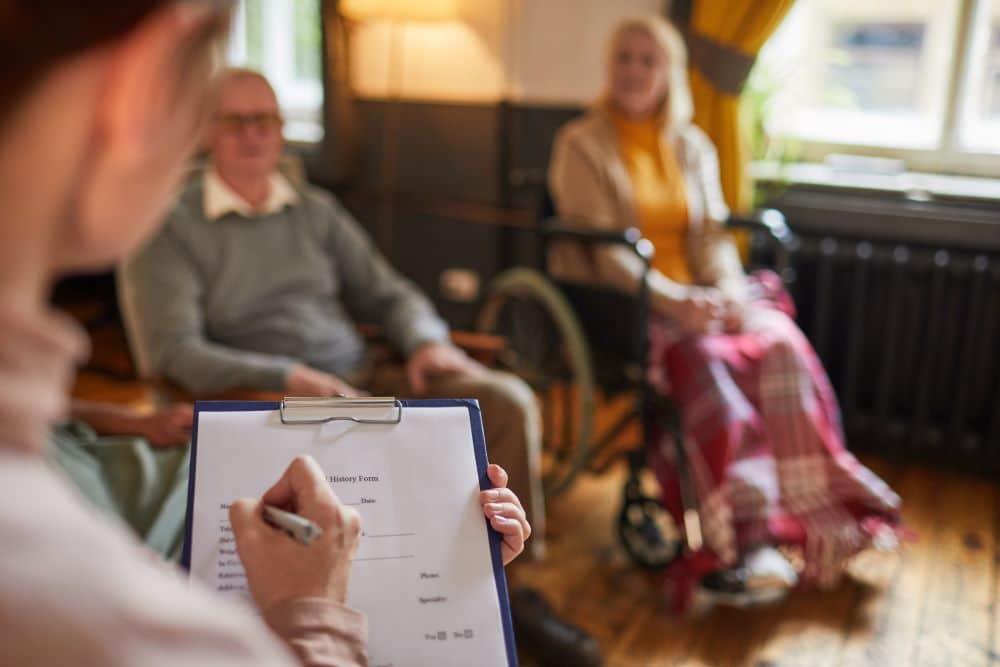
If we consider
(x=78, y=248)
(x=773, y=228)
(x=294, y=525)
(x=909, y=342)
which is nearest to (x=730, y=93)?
(x=773, y=228)

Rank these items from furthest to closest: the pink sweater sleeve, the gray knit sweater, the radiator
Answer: the radiator, the gray knit sweater, the pink sweater sleeve

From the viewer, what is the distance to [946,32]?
9.62 ft

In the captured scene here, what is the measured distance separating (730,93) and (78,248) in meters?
2.72

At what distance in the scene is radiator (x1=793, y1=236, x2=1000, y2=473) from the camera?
2.65m

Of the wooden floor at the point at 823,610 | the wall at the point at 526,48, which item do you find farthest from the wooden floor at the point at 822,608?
the wall at the point at 526,48

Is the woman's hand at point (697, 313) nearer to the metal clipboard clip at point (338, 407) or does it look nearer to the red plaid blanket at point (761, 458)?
the red plaid blanket at point (761, 458)

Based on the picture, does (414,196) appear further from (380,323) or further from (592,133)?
(380,323)

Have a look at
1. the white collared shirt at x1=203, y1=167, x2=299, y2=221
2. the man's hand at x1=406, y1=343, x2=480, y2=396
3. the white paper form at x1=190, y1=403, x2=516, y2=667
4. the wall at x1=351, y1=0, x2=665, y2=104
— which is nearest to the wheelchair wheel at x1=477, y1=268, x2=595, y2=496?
the man's hand at x1=406, y1=343, x2=480, y2=396

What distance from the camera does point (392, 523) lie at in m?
0.84

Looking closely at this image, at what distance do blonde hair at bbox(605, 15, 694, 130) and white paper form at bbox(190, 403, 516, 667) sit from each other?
1.81 m

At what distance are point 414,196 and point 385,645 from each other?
9.65ft

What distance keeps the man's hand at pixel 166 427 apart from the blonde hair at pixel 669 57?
4.84ft

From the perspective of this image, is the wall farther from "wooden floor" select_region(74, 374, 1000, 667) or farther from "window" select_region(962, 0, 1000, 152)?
"wooden floor" select_region(74, 374, 1000, 667)

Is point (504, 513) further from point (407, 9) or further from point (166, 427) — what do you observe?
point (407, 9)
